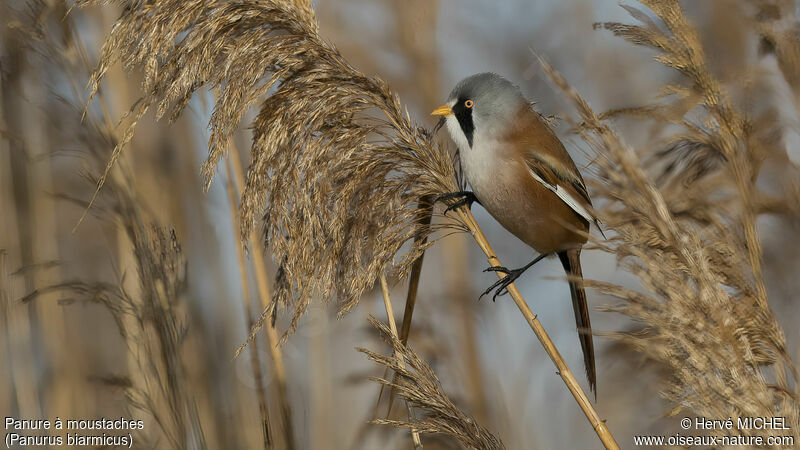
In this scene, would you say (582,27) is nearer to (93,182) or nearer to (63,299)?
(93,182)

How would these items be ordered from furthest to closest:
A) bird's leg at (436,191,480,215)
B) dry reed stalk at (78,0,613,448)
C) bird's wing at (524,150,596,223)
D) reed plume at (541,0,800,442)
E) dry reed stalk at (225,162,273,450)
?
bird's wing at (524,150,596,223) → dry reed stalk at (225,162,273,450) → bird's leg at (436,191,480,215) → dry reed stalk at (78,0,613,448) → reed plume at (541,0,800,442)

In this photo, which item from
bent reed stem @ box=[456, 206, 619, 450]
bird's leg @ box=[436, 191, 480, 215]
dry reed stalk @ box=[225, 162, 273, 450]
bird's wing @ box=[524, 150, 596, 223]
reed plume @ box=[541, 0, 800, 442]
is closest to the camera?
reed plume @ box=[541, 0, 800, 442]

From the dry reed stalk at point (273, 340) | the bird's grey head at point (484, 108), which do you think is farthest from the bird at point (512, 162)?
the dry reed stalk at point (273, 340)

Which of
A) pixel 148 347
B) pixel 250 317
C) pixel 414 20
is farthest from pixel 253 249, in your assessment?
pixel 414 20

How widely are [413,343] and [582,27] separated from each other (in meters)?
1.40

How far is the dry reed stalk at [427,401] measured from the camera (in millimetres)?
1416

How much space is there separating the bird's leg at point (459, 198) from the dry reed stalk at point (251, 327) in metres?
0.54

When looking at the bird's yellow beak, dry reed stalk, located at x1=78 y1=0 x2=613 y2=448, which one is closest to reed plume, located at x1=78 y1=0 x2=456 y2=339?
dry reed stalk, located at x1=78 y1=0 x2=613 y2=448

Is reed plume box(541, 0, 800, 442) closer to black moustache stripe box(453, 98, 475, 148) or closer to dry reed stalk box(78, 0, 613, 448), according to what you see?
dry reed stalk box(78, 0, 613, 448)

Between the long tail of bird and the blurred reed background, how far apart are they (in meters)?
0.09

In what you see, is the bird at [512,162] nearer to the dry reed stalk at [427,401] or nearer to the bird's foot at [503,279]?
the bird's foot at [503,279]

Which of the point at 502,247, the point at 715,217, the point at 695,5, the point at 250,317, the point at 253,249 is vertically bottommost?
the point at 715,217

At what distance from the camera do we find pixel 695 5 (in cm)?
238

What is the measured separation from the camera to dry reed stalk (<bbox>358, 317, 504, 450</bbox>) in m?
1.42
